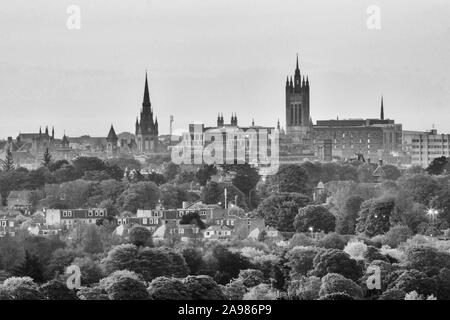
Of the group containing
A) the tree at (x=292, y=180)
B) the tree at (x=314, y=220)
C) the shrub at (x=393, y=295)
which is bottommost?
the shrub at (x=393, y=295)

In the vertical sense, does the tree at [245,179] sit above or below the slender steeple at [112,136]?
below

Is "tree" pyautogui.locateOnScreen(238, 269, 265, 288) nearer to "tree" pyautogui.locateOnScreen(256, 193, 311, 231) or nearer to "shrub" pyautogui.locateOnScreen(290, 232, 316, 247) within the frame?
"shrub" pyautogui.locateOnScreen(290, 232, 316, 247)

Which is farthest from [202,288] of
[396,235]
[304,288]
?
[396,235]

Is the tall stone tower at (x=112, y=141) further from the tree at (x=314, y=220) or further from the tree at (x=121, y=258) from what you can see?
the tree at (x=121, y=258)

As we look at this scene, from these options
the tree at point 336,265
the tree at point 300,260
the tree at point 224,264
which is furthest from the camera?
the tree at point 300,260

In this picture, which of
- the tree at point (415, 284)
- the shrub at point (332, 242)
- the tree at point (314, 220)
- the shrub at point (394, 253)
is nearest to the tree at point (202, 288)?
the tree at point (415, 284)

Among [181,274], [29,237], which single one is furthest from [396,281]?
[29,237]

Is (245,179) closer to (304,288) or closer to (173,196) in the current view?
(173,196)
